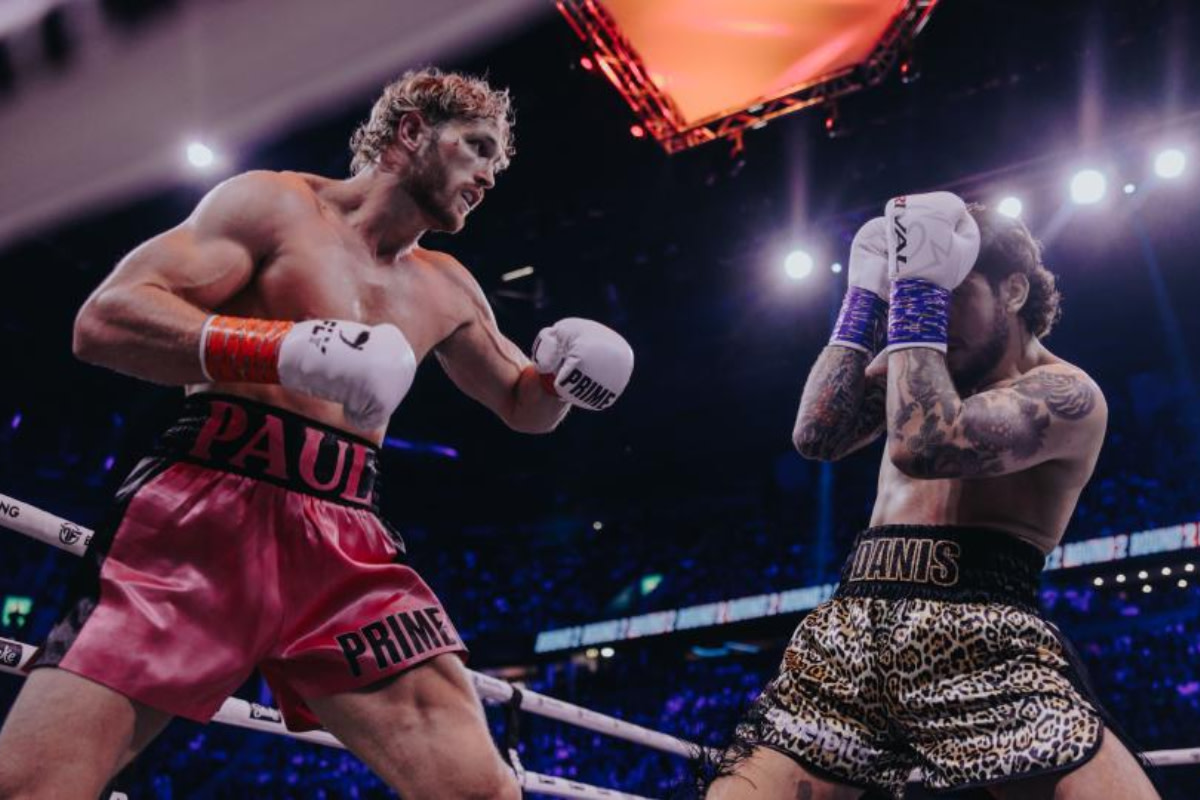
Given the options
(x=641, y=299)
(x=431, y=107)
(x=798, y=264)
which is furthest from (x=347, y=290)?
(x=641, y=299)

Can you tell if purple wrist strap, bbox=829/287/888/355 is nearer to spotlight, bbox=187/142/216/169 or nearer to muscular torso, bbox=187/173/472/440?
muscular torso, bbox=187/173/472/440

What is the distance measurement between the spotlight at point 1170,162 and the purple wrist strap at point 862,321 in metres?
5.98

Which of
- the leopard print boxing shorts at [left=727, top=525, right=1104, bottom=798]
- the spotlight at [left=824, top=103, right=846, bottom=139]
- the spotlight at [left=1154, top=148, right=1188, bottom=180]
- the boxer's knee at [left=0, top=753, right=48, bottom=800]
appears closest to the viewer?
the boxer's knee at [left=0, top=753, right=48, bottom=800]

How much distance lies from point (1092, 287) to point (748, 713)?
9.64 metres

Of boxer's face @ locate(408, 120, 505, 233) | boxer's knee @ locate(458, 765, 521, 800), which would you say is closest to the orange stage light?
boxer's face @ locate(408, 120, 505, 233)

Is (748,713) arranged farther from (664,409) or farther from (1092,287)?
(664,409)

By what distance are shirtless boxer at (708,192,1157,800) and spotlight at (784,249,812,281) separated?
636 cm

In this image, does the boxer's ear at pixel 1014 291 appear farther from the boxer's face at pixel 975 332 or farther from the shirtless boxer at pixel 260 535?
the shirtless boxer at pixel 260 535

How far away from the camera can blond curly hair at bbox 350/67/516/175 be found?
1.84 meters

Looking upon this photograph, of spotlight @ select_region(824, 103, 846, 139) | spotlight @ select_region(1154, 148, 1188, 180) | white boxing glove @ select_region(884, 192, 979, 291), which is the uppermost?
spotlight @ select_region(1154, 148, 1188, 180)

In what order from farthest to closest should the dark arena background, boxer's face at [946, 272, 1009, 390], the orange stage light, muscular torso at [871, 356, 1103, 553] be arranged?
the dark arena background → the orange stage light → boxer's face at [946, 272, 1009, 390] → muscular torso at [871, 356, 1103, 553]

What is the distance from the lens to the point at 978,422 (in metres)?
1.67

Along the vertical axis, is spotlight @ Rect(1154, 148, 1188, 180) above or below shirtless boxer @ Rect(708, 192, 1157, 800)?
above

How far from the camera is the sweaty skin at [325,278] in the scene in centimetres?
139
